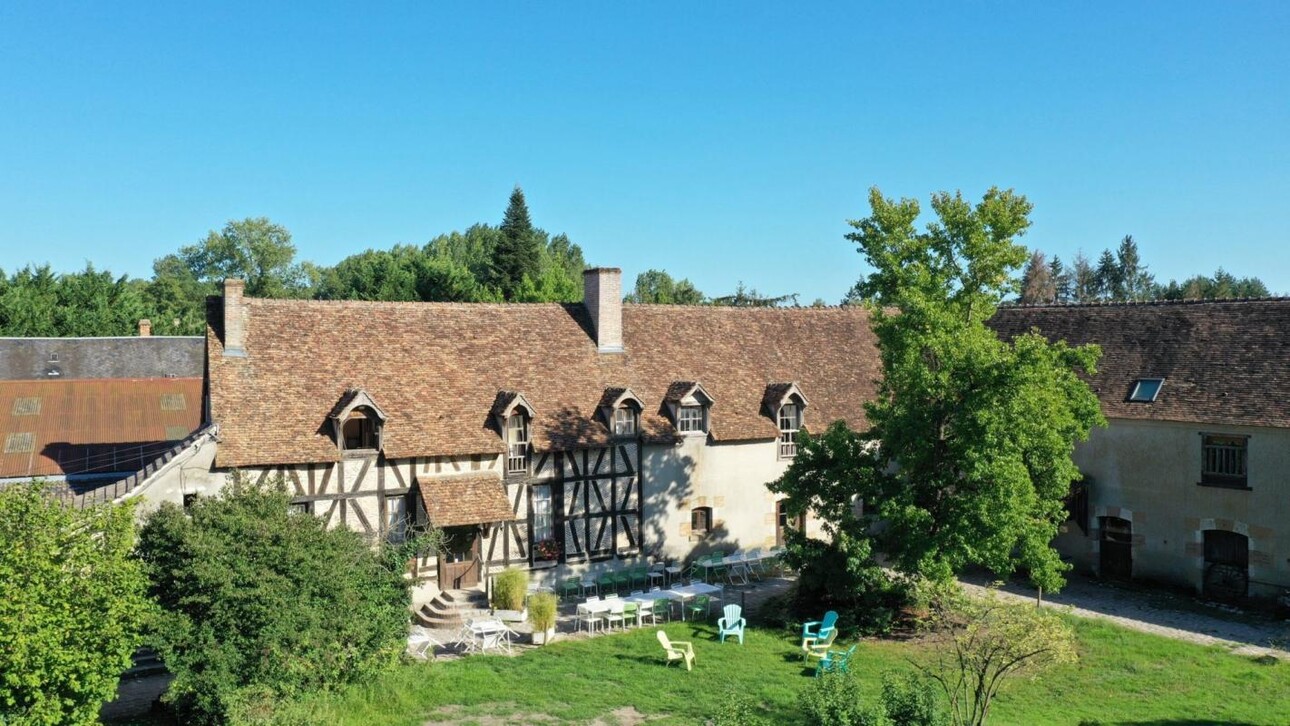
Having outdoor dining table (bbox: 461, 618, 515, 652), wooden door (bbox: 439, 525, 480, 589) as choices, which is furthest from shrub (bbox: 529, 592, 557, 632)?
wooden door (bbox: 439, 525, 480, 589)

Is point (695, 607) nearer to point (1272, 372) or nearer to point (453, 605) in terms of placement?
point (453, 605)

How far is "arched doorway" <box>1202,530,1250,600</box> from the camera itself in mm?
23219

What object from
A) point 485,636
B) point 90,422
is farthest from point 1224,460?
point 90,422

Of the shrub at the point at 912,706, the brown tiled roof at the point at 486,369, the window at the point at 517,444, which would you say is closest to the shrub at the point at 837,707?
the shrub at the point at 912,706

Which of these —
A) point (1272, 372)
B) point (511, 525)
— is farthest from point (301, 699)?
point (1272, 372)

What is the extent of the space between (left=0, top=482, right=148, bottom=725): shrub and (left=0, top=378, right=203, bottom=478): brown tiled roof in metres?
22.6

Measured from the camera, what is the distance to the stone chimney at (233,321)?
23.0m

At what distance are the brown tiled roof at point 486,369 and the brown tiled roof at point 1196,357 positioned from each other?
7.23 m

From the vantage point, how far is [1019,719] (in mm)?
15977

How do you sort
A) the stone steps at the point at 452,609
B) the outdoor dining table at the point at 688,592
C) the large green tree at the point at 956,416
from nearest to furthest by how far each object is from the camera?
the large green tree at the point at 956,416, the stone steps at the point at 452,609, the outdoor dining table at the point at 688,592

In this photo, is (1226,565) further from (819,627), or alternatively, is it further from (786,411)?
(786,411)

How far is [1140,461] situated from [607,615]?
1508 centimetres

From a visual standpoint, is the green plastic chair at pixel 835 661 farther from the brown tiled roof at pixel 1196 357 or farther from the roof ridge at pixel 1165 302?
the roof ridge at pixel 1165 302

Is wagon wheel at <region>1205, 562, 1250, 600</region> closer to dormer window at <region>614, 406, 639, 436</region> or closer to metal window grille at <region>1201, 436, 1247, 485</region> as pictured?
metal window grille at <region>1201, 436, 1247, 485</region>
